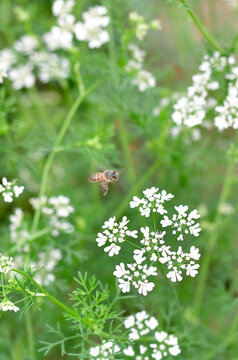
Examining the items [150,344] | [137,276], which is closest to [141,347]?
[150,344]

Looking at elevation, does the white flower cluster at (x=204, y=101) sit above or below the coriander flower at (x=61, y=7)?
below

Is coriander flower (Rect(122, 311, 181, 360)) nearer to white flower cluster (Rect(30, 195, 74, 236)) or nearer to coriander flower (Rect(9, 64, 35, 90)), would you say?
white flower cluster (Rect(30, 195, 74, 236))

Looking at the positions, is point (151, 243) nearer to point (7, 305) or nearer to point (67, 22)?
point (7, 305)

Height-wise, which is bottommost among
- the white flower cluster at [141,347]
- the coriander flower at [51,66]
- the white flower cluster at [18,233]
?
the white flower cluster at [141,347]

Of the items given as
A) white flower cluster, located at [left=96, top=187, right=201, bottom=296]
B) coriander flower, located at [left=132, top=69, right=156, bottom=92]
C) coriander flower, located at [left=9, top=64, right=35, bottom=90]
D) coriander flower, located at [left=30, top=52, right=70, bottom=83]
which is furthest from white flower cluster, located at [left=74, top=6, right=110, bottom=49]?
white flower cluster, located at [left=96, top=187, right=201, bottom=296]

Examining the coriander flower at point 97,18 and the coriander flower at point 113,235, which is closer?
the coriander flower at point 113,235

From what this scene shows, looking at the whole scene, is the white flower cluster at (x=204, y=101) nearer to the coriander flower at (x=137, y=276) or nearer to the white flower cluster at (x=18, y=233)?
the coriander flower at (x=137, y=276)

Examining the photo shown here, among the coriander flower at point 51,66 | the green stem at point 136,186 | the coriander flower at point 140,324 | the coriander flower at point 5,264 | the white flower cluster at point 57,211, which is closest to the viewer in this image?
the coriander flower at point 5,264

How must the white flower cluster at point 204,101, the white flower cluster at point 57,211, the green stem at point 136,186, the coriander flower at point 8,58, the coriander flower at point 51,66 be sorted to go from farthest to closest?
the coriander flower at point 8,58 → the coriander flower at point 51,66 → the green stem at point 136,186 → the white flower cluster at point 57,211 → the white flower cluster at point 204,101

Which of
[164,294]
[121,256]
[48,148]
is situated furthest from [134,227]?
[48,148]

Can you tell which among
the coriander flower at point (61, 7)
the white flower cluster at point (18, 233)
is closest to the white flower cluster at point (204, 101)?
the coriander flower at point (61, 7)

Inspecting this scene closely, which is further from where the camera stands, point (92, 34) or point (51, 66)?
point (51, 66)
